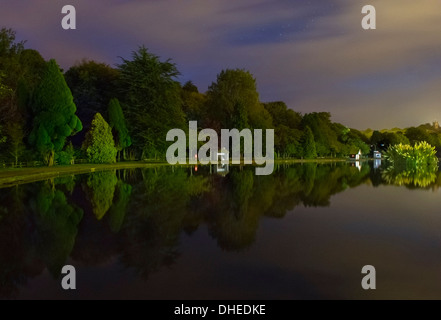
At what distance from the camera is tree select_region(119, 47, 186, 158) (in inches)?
2304

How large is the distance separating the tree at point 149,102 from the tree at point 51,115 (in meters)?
18.6

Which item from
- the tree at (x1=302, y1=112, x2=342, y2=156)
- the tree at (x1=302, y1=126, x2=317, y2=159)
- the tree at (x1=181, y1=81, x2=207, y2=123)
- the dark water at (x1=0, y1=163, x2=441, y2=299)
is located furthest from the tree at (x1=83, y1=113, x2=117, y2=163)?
the tree at (x1=302, y1=112, x2=342, y2=156)

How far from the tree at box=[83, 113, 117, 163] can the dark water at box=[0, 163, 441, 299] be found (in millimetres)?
32333

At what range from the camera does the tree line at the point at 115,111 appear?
3831 cm

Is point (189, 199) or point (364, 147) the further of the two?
point (364, 147)

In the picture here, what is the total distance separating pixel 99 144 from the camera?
4803cm

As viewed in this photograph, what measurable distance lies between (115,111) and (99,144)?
911 cm

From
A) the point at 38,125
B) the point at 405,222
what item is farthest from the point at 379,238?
the point at 38,125

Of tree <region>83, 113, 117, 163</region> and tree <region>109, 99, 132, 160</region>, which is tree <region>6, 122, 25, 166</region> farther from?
tree <region>109, 99, 132, 160</region>

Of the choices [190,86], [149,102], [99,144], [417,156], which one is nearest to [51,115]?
[99,144]

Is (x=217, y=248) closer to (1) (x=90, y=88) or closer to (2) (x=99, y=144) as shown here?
(2) (x=99, y=144)

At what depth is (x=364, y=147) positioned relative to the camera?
428ft
